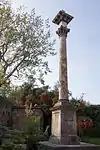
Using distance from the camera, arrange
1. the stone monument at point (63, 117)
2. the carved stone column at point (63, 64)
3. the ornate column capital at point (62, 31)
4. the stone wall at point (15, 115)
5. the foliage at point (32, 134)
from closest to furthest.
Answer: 1. the stone monument at point (63, 117)
2. the carved stone column at point (63, 64)
3. the foliage at point (32, 134)
4. the ornate column capital at point (62, 31)
5. the stone wall at point (15, 115)

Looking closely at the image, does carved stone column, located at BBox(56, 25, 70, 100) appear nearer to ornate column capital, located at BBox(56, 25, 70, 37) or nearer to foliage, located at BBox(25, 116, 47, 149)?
ornate column capital, located at BBox(56, 25, 70, 37)

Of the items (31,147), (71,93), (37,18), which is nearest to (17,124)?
(71,93)

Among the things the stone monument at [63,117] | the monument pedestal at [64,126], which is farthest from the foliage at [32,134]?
the monument pedestal at [64,126]

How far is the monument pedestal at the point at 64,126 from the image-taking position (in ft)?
34.1

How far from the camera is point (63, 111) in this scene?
35.4 feet

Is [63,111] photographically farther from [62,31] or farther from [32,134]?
[62,31]

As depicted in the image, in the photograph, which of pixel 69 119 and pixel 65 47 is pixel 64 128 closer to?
pixel 69 119

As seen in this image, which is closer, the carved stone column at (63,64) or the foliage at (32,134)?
the carved stone column at (63,64)

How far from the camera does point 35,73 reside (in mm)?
20297

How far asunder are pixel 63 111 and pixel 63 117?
0.98 ft

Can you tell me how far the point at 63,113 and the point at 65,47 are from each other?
385cm

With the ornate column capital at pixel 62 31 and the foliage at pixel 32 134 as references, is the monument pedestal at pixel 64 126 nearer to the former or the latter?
the foliage at pixel 32 134

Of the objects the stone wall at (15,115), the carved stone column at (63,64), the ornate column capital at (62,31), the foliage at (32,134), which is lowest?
the foliage at (32,134)

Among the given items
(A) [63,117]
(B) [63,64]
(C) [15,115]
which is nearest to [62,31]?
(B) [63,64]
